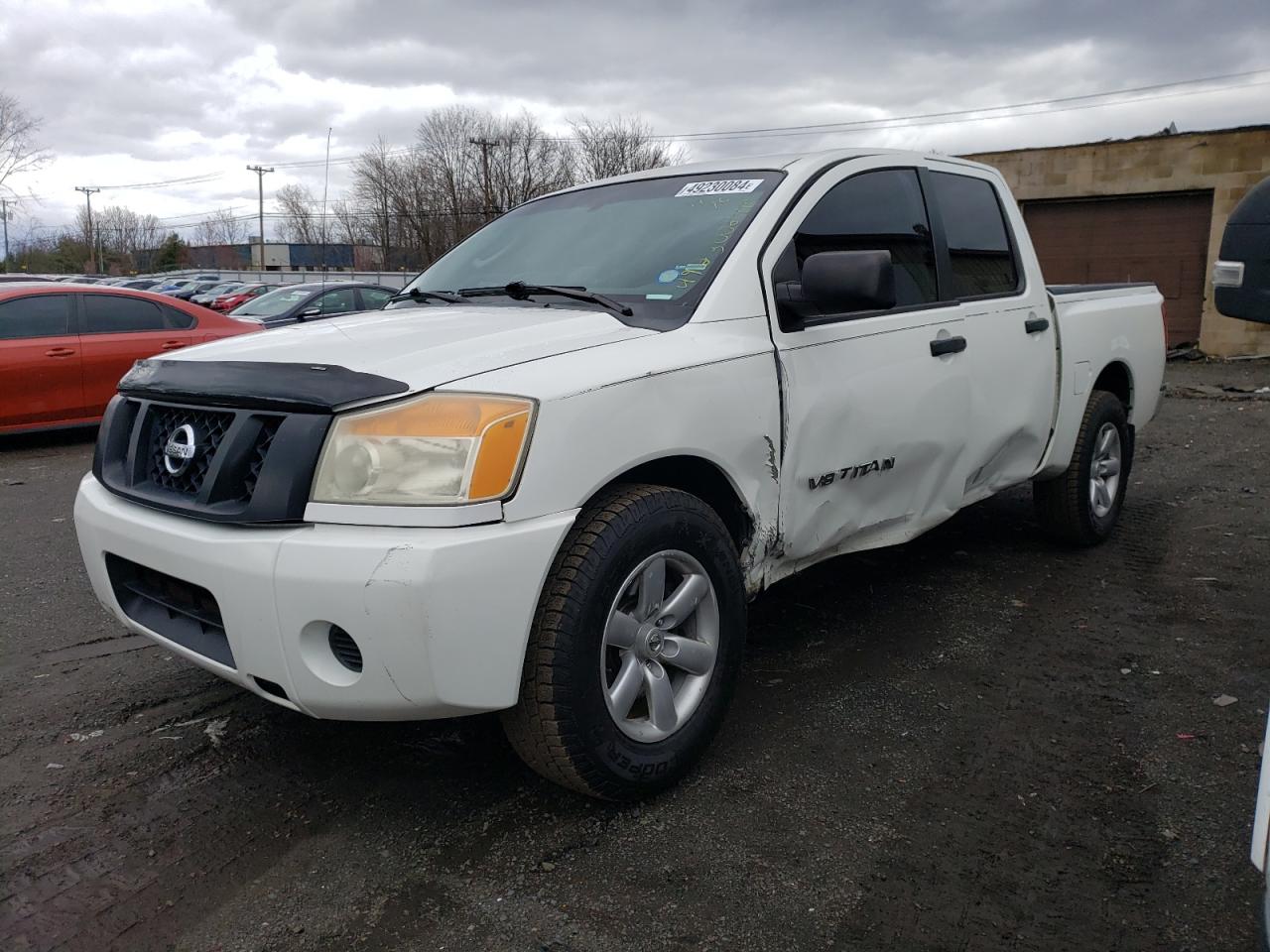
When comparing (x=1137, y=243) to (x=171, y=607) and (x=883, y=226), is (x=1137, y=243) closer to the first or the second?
(x=883, y=226)

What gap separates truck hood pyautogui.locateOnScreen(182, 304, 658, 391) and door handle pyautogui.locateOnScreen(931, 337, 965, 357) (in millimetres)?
1397

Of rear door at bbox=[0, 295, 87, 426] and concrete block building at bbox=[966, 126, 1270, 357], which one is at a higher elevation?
concrete block building at bbox=[966, 126, 1270, 357]

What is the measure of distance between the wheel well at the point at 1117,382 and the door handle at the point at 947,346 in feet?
5.63

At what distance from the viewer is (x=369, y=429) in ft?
7.66

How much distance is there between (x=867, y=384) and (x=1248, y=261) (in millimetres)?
1528

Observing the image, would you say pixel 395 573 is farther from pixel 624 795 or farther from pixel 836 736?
pixel 836 736

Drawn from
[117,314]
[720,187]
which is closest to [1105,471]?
[720,187]


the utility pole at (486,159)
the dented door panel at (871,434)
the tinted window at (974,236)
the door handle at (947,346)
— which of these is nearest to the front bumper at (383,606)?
the dented door panel at (871,434)

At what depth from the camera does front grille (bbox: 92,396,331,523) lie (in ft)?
7.64

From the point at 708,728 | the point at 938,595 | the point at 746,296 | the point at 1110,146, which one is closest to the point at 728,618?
the point at 708,728

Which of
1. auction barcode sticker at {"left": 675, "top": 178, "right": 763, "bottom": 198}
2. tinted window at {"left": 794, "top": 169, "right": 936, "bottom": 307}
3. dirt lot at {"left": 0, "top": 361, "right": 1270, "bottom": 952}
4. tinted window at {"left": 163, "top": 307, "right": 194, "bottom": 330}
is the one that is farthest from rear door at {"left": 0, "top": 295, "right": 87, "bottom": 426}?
tinted window at {"left": 794, "top": 169, "right": 936, "bottom": 307}

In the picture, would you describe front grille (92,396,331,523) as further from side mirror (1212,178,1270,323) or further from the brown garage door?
the brown garage door

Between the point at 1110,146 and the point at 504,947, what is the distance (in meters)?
17.4

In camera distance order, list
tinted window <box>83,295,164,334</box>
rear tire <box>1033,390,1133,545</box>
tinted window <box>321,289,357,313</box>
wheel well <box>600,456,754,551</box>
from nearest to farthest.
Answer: wheel well <box>600,456,754,551</box> → rear tire <box>1033,390,1133,545</box> → tinted window <box>83,295,164,334</box> → tinted window <box>321,289,357,313</box>
